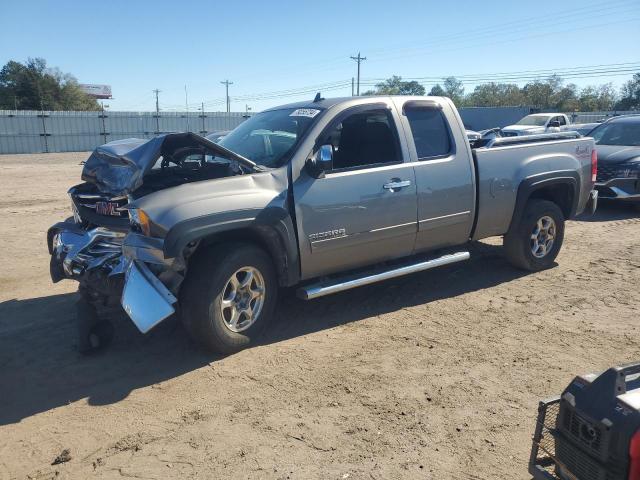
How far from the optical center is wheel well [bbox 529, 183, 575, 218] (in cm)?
665

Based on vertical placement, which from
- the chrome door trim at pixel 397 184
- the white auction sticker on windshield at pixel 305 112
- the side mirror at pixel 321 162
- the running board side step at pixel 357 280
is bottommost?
the running board side step at pixel 357 280

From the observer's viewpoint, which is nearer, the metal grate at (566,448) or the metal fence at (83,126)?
the metal grate at (566,448)

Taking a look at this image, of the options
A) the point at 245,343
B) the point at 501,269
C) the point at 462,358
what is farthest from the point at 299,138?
the point at 501,269

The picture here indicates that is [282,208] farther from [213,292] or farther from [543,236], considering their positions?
[543,236]

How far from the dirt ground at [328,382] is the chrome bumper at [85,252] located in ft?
1.99

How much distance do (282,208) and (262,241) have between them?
1.09 ft

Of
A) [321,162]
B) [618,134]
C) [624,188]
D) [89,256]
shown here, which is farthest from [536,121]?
[89,256]

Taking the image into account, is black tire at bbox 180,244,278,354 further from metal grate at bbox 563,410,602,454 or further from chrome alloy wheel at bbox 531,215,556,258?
chrome alloy wheel at bbox 531,215,556,258

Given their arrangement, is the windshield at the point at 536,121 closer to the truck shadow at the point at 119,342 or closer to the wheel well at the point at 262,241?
the truck shadow at the point at 119,342

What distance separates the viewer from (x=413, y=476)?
9.83 feet

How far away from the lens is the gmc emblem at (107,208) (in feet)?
15.8

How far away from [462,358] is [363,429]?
135 cm

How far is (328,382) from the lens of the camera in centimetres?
405

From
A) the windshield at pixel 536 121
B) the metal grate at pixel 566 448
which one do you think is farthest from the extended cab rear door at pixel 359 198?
the windshield at pixel 536 121
